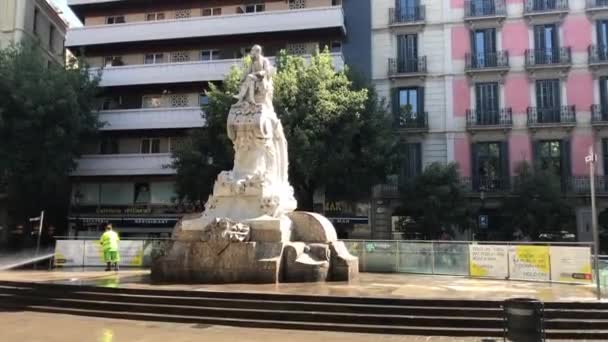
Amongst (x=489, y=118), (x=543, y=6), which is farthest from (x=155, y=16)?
(x=543, y=6)

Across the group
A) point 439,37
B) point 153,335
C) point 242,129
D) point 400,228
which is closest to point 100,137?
point 400,228

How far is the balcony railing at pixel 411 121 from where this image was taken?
3581 centimetres

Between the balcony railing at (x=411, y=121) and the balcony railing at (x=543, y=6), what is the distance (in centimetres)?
920

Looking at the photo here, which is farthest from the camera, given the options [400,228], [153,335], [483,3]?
[483,3]

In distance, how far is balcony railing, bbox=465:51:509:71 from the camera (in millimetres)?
35438

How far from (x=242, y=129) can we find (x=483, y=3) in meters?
26.3

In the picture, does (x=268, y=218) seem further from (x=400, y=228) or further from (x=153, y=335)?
(x=400, y=228)

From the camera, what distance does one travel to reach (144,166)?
38.2 meters

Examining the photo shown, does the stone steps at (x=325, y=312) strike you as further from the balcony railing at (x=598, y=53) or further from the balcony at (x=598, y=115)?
the balcony railing at (x=598, y=53)

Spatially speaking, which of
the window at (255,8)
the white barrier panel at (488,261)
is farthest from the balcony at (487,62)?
the white barrier panel at (488,261)

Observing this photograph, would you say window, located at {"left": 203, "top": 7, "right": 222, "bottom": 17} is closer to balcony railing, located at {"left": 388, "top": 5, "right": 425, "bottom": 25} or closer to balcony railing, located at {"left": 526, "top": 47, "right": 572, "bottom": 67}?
balcony railing, located at {"left": 388, "top": 5, "right": 425, "bottom": 25}

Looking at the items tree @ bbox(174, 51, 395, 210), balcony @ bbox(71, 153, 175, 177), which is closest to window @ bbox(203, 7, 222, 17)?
balcony @ bbox(71, 153, 175, 177)

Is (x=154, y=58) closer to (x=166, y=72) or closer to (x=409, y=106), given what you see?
(x=166, y=72)

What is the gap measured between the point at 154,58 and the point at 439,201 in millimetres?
23265
